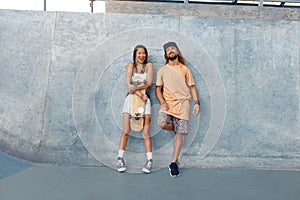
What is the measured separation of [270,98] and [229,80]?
0.59 meters

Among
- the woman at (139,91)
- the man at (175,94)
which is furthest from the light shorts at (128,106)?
the man at (175,94)

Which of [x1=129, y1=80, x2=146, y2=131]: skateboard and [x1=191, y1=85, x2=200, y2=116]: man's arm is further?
[x1=191, y1=85, x2=200, y2=116]: man's arm

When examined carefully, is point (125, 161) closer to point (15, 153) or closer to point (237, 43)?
point (15, 153)

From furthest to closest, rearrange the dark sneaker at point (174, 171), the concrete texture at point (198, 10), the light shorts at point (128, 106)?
the concrete texture at point (198, 10) → the light shorts at point (128, 106) → the dark sneaker at point (174, 171)

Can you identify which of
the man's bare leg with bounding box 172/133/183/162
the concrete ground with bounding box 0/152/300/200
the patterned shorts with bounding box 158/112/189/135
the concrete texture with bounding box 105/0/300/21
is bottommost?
the concrete ground with bounding box 0/152/300/200

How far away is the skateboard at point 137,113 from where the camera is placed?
3.47m

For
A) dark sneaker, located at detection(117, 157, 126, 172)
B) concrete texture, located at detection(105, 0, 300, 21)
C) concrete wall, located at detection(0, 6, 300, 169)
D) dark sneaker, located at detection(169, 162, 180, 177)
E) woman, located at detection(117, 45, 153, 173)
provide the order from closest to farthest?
dark sneaker, located at detection(169, 162, 180, 177)
dark sneaker, located at detection(117, 157, 126, 172)
woman, located at detection(117, 45, 153, 173)
concrete wall, located at detection(0, 6, 300, 169)
concrete texture, located at detection(105, 0, 300, 21)

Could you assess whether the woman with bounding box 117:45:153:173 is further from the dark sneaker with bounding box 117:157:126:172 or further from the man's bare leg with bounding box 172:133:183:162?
the man's bare leg with bounding box 172:133:183:162

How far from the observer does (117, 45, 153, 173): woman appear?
11.2ft

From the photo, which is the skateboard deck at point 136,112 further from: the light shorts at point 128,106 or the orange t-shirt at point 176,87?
the orange t-shirt at point 176,87

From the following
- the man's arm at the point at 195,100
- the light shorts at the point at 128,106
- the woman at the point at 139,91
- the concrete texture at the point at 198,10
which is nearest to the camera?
the woman at the point at 139,91

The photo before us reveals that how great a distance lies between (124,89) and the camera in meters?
3.89

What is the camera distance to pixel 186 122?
3453 millimetres

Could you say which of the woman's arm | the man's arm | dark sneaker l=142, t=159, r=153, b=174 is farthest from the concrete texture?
dark sneaker l=142, t=159, r=153, b=174
